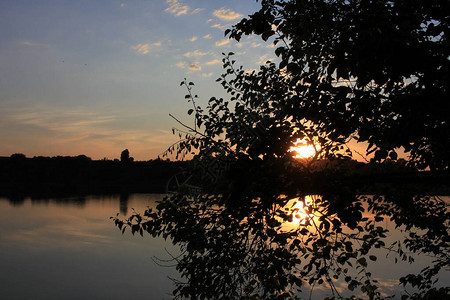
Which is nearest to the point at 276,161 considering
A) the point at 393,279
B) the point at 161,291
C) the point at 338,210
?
the point at 338,210

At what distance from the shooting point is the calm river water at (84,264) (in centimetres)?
2369

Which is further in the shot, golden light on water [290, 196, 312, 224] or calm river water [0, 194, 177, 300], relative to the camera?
calm river water [0, 194, 177, 300]

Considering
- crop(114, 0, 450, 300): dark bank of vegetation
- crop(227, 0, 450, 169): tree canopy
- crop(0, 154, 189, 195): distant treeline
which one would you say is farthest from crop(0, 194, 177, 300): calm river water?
crop(0, 154, 189, 195): distant treeline

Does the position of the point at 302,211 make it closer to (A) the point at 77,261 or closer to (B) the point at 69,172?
(A) the point at 77,261

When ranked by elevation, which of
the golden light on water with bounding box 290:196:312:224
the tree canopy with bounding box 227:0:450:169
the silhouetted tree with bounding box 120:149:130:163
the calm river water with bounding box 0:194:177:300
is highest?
the silhouetted tree with bounding box 120:149:130:163

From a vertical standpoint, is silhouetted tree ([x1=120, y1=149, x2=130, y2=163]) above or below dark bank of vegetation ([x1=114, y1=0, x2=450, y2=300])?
above

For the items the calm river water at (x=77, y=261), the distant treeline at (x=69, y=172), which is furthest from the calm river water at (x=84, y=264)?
the distant treeline at (x=69, y=172)

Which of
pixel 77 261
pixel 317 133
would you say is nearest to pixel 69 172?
pixel 77 261

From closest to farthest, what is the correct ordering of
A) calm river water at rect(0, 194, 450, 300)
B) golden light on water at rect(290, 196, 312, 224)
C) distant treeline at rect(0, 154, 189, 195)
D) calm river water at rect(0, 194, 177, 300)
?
golden light on water at rect(290, 196, 312, 224) → calm river water at rect(0, 194, 450, 300) → calm river water at rect(0, 194, 177, 300) → distant treeline at rect(0, 154, 189, 195)

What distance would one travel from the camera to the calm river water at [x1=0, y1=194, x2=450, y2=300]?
2369 centimetres

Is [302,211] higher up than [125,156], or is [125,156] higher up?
[125,156]

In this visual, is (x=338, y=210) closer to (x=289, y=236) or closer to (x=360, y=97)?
(x=289, y=236)

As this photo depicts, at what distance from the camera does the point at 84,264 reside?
2948 centimetres

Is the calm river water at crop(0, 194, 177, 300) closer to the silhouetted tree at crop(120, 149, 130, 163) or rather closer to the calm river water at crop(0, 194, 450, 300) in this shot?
the calm river water at crop(0, 194, 450, 300)
